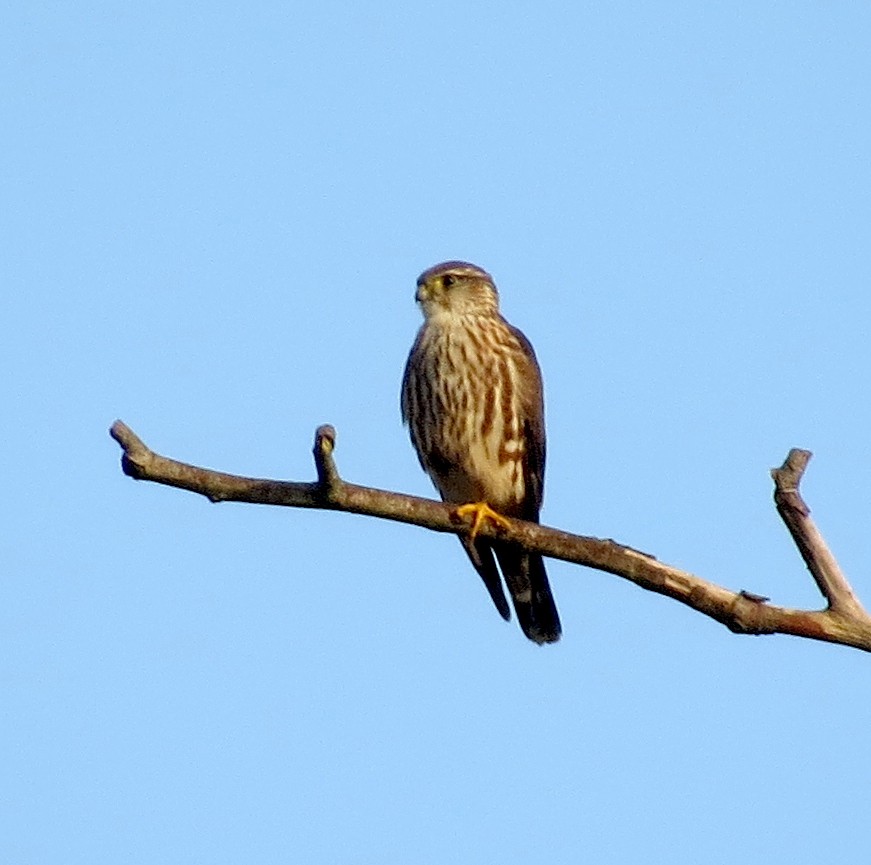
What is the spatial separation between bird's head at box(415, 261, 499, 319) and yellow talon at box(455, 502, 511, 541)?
4.19 feet

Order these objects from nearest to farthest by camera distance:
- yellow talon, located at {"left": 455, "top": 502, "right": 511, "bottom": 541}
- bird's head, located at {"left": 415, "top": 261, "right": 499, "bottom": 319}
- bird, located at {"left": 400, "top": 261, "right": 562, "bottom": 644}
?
yellow talon, located at {"left": 455, "top": 502, "right": 511, "bottom": 541} → bird, located at {"left": 400, "top": 261, "right": 562, "bottom": 644} → bird's head, located at {"left": 415, "top": 261, "right": 499, "bottom": 319}

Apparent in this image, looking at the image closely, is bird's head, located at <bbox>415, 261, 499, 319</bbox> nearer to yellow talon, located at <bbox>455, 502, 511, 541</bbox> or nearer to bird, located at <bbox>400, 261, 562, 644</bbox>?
bird, located at <bbox>400, 261, 562, 644</bbox>

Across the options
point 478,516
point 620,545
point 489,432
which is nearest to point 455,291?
point 489,432

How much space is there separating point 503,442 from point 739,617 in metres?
2.11

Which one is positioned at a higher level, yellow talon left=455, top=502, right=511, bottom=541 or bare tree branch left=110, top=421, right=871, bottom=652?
yellow talon left=455, top=502, right=511, bottom=541

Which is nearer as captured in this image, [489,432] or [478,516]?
[478,516]

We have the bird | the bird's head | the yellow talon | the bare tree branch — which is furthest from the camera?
the bird's head

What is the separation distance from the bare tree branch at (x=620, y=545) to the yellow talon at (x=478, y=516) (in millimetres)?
476

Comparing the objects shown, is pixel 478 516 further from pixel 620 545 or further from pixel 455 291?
pixel 455 291

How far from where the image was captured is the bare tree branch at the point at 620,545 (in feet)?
13.4

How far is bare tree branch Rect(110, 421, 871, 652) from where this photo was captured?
4070 millimetres

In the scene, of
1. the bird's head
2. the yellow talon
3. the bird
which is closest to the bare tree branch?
the yellow talon

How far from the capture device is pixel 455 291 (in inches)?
261

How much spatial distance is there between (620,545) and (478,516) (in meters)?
1.03
